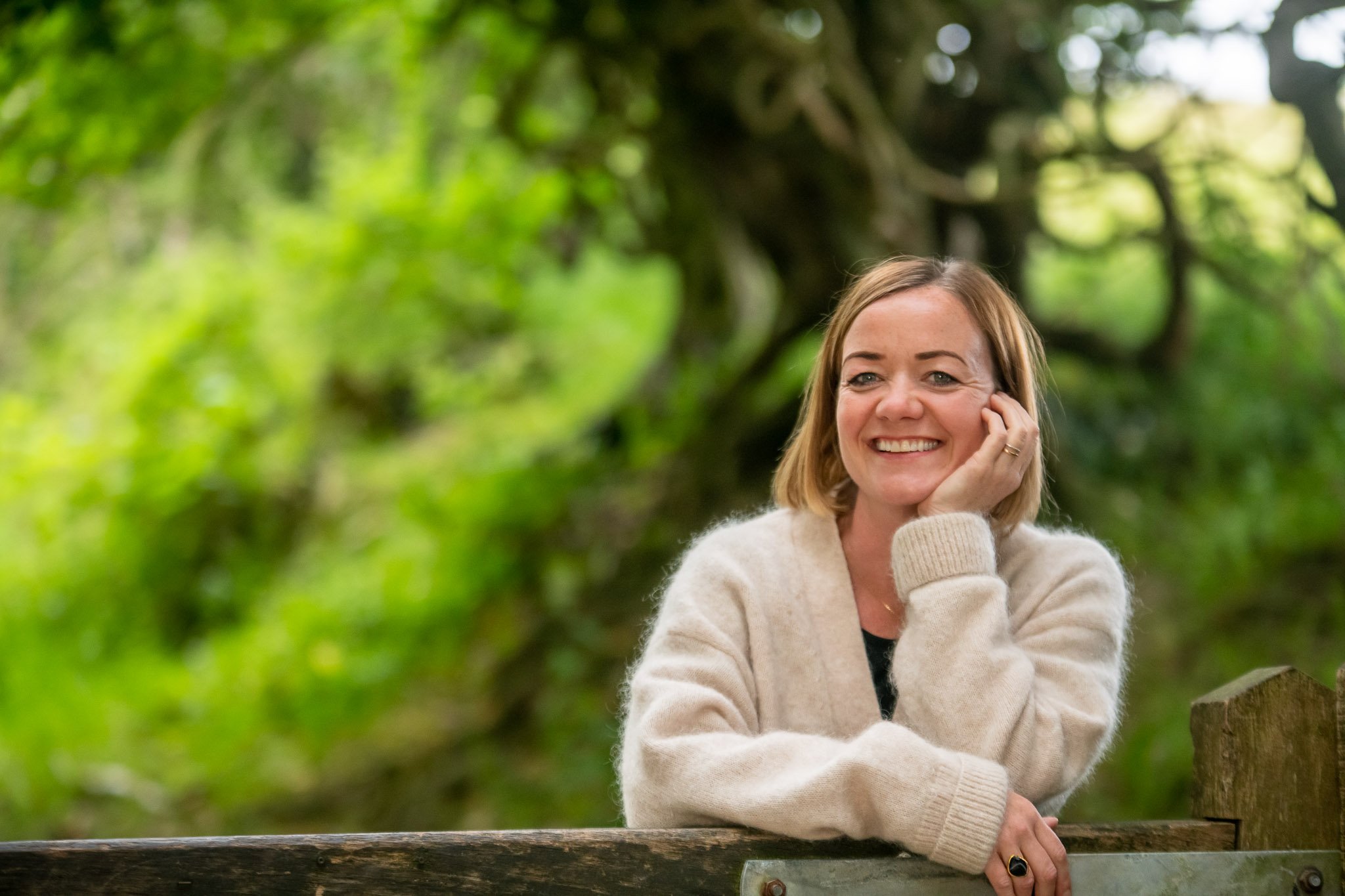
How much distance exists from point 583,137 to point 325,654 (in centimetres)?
303

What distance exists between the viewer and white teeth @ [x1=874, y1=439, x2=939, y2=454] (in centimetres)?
193

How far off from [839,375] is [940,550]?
1.35 feet

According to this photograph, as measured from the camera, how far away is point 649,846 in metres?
1.55

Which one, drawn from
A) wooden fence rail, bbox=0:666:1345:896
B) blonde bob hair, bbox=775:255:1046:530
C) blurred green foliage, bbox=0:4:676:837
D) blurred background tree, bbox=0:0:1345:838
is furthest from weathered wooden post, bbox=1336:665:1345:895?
blurred green foliage, bbox=0:4:676:837

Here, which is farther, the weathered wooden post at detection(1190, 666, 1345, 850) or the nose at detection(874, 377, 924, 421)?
the nose at detection(874, 377, 924, 421)

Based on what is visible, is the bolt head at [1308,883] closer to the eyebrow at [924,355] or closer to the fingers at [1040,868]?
the fingers at [1040,868]

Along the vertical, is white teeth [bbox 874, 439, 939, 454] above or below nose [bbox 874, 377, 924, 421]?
below

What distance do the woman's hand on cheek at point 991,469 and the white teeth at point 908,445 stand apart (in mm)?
57

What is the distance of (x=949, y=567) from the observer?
1.80 meters

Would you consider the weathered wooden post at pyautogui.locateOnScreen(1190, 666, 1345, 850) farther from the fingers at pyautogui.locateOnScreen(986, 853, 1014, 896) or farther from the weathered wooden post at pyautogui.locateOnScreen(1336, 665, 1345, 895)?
the fingers at pyautogui.locateOnScreen(986, 853, 1014, 896)

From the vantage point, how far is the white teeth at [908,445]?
76.0 inches

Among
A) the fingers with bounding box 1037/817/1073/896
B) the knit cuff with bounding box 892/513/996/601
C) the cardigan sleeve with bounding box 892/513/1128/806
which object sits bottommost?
the fingers with bounding box 1037/817/1073/896

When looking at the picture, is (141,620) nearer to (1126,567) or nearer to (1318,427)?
(1126,567)

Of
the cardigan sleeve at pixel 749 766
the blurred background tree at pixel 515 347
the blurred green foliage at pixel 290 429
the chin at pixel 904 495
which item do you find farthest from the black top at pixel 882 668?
the blurred green foliage at pixel 290 429
